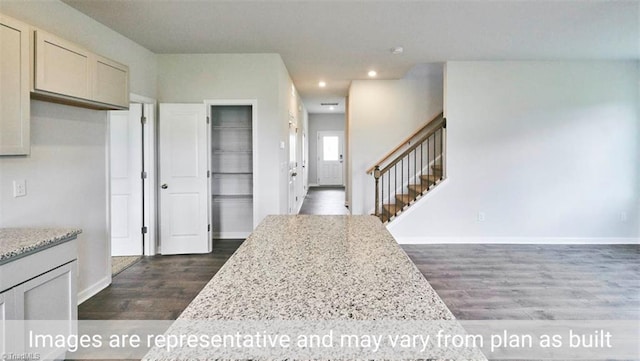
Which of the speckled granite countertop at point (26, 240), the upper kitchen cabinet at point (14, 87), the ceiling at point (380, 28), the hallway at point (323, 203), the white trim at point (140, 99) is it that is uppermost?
the ceiling at point (380, 28)

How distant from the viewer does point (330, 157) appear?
12648 millimetres

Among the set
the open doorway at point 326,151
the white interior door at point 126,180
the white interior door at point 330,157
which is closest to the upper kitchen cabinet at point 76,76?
the white interior door at point 126,180

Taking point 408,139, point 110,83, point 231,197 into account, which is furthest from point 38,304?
point 408,139

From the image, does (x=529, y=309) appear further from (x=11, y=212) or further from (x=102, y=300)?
(x=11, y=212)

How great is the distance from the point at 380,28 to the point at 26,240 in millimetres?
3365

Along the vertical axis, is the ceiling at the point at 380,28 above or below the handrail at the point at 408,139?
above

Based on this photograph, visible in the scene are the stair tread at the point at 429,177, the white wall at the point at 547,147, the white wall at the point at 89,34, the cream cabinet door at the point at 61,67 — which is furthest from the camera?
the stair tread at the point at 429,177

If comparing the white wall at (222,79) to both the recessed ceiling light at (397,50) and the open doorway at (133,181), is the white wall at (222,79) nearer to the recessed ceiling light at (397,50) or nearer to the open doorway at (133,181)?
the open doorway at (133,181)

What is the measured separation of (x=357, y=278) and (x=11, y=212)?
251 cm

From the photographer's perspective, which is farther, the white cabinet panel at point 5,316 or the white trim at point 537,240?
the white trim at point 537,240

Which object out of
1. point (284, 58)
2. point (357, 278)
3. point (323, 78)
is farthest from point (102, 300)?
point (323, 78)

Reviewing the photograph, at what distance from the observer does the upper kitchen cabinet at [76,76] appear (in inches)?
91.4

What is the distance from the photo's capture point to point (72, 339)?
2158 millimetres

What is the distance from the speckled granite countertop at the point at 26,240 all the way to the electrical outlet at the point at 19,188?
34 cm
